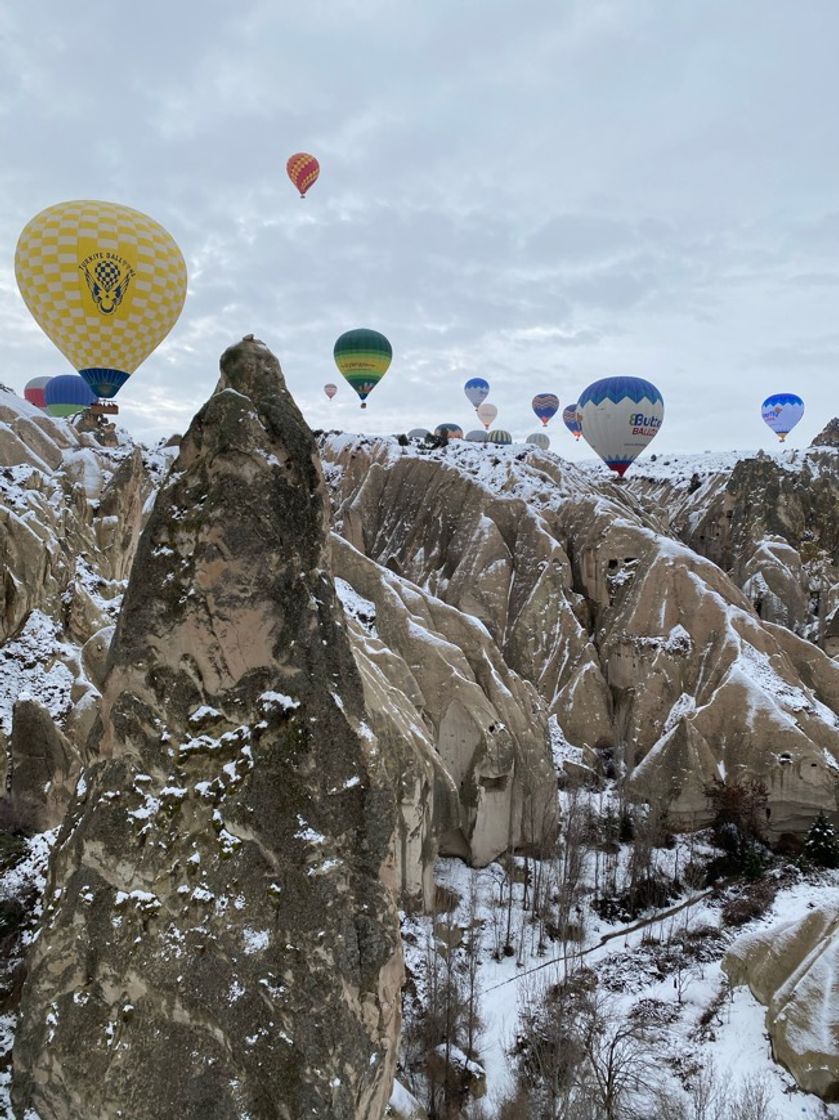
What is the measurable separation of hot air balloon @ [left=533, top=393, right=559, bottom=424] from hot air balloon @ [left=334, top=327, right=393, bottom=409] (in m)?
29.8

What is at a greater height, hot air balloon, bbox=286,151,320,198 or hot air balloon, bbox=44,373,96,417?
hot air balloon, bbox=286,151,320,198

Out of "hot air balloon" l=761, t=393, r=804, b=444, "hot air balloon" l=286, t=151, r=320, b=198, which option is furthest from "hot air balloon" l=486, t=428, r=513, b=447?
"hot air balloon" l=286, t=151, r=320, b=198

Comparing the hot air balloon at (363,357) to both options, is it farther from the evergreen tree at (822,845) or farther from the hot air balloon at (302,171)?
the evergreen tree at (822,845)

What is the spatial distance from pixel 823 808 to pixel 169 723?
95.3 ft

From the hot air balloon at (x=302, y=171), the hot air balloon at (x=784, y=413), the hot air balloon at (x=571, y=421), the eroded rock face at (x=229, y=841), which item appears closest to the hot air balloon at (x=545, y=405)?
the hot air balloon at (x=571, y=421)

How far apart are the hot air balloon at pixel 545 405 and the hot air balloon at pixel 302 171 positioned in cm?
4140

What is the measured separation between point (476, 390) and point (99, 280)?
65.4 m

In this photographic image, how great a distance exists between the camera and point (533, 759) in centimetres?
2648

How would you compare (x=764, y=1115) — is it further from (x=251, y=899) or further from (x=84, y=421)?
(x=84, y=421)

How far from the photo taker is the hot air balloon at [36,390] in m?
61.5

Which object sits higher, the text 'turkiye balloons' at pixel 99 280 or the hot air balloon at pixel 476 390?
the hot air balloon at pixel 476 390

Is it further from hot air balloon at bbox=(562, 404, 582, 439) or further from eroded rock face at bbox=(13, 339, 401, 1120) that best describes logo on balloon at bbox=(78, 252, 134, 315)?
hot air balloon at bbox=(562, 404, 582, 439)

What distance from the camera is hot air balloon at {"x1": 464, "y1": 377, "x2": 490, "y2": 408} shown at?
288 ft

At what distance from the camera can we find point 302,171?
4319 centimetres
